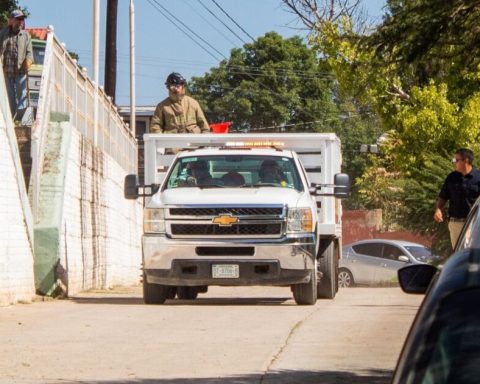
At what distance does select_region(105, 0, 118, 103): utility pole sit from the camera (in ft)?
130

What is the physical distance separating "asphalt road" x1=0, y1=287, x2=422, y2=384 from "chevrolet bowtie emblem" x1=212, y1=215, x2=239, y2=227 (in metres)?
1.02

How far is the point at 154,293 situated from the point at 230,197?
65.4 inches

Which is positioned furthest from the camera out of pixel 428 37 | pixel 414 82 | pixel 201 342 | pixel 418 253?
pixel 418 253

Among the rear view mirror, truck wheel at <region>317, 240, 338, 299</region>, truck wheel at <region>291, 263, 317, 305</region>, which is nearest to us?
the rear view mirror

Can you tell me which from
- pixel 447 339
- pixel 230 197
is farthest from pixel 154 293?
pixel 447 339

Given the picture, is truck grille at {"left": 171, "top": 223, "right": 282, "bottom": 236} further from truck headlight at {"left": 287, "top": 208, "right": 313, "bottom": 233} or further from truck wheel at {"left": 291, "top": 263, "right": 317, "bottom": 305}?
truck wheel at {"left": 291, "top": 263, "right": 317, "bottom": 305}

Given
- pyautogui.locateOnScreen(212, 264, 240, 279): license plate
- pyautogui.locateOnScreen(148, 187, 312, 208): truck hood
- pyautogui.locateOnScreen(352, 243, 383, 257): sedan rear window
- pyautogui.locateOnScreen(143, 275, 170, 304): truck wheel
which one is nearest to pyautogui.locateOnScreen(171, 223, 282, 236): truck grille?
pyautogui.locateOnScreen(148, 187, 312, 208): truck hood

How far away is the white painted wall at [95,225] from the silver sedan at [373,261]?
18.8 ft

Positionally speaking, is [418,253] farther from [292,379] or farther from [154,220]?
[292,379]

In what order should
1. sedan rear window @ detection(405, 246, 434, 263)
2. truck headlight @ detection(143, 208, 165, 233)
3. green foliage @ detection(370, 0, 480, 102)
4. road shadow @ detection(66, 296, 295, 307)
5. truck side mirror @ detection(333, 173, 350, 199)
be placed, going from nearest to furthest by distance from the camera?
green foliage @ detection(370, 0, 480, 102), truck headlight @ detection(143, 208, 165, 233), truck side mirror @ detection(333, 173, 350, 199), road shadow @ detection(66, 296, 295, 307), sedan rear window @ detection(405, 246, 434, 263)

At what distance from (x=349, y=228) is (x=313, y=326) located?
3975 centimetres

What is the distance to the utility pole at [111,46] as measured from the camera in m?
39.7

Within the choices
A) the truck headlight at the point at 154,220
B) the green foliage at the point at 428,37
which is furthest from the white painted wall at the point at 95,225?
the green foliage at the point at 428,37

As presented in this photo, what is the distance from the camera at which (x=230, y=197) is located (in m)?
16.3
